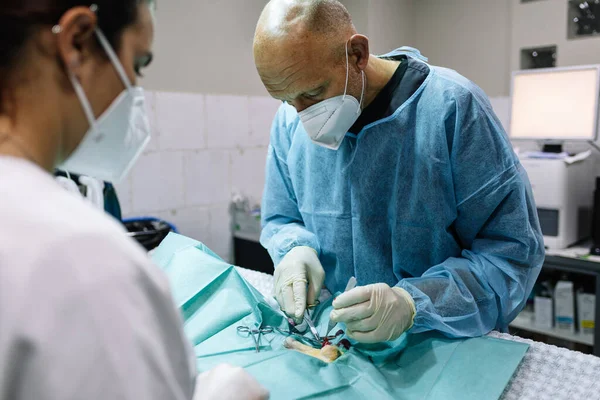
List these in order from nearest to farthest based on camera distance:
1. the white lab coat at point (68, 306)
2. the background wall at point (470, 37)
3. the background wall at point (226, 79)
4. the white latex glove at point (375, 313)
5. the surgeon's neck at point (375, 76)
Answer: the white lab coat at point (68, 306), the white latex glove at point (375, 313), the surgeon's neck at point (375, 76), the background wall at point (226, 79), the background wall at point (470, 37)

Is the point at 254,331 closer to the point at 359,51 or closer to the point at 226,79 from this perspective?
the point at 359,51

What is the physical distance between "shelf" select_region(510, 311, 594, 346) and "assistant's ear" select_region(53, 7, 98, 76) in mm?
2968

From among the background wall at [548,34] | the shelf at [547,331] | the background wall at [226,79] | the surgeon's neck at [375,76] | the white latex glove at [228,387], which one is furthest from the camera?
the background wall at [548,34]

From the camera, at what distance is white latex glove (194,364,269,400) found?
73cm

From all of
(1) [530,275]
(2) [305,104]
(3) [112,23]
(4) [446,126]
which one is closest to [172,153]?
(2) [305,104]

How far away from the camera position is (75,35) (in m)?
0.55

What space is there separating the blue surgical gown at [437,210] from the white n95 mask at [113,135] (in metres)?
0.73

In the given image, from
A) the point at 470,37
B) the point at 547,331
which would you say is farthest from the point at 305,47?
the point at 470,37

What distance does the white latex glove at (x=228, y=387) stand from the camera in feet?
2.40

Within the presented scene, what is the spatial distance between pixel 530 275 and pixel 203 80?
2.27m

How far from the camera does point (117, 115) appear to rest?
2.22 ft

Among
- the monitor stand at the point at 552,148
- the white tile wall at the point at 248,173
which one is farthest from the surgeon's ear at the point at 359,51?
the monitor stand at the point at 552,148

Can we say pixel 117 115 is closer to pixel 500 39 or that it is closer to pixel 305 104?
pixel 305 104

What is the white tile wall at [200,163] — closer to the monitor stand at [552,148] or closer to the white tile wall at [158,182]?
the white tile wall at [158,182]
